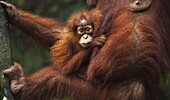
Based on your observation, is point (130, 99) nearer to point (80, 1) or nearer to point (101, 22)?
A: point (101, 22)

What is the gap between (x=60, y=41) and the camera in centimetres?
582

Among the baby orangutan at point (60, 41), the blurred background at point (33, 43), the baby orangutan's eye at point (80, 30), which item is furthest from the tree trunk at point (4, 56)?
the blurred background at point (33, 43)

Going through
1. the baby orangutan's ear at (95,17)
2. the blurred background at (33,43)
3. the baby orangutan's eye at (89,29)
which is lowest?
the blurred background at (33,43)

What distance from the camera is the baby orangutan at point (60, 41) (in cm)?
524

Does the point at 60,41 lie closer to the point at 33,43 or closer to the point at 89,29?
the point at 89,29

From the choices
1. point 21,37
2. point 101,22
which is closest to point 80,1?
point 21,37

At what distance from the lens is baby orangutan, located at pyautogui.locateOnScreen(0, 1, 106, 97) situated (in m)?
5.24

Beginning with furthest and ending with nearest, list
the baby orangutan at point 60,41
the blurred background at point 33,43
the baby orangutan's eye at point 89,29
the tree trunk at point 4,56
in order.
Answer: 1. the blurred background at point 33,43
2. the baby orangutan's eye at point 89,29
3. the baby orangutan at point 60,41
4. the tree trunk at point 4,56

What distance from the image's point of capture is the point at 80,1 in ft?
28.9

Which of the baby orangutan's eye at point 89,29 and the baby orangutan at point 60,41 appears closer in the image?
the baby orangutan at point 60,41

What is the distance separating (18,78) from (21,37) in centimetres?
371

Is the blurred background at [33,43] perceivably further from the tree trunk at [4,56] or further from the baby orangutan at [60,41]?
the tree trunk at [4,56]

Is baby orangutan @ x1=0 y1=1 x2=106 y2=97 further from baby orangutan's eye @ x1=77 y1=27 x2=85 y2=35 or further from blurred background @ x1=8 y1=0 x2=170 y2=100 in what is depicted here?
blurred background @ x1=8 y1=0 x2=170 y2=100

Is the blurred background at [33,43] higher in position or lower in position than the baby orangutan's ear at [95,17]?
lower
